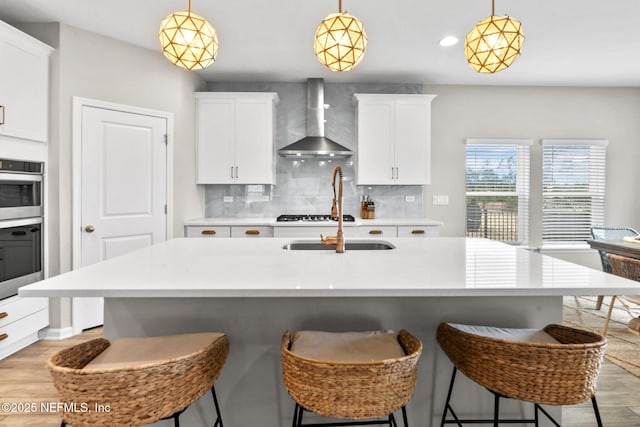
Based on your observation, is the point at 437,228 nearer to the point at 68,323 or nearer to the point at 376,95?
the point at 376,95

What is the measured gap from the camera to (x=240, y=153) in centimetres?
409

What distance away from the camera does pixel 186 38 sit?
5.28 feet

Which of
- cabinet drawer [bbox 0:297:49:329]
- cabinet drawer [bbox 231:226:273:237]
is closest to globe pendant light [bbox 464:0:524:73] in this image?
cabinet drawer [bbox 231:226:273:237]

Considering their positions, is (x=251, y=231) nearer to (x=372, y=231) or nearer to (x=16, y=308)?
(x=372, y=231)

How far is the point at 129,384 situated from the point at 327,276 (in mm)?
697

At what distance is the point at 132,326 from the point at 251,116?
9.96 ft

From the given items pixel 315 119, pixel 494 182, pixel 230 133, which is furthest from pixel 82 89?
pixel 494 182

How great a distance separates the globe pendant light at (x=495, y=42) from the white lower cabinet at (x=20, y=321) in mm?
3475

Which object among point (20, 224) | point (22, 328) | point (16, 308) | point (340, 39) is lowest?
point (22, 328)

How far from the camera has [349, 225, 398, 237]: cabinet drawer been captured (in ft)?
12.5

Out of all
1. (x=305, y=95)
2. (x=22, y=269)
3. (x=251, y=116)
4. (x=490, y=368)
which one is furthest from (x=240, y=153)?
(x=490, y=368)

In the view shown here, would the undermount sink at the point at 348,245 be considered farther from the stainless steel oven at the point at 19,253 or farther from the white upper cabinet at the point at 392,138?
the stainless steel oven at the point at 19,253

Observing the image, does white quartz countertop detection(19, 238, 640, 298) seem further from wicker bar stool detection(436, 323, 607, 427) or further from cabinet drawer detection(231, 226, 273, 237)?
cabinet drawer detection(231, 226, 273, 237)

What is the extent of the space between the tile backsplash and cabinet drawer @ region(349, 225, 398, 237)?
26.0 inches
